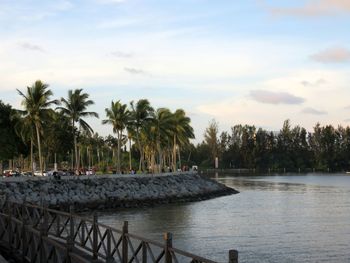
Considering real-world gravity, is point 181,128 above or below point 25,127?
above

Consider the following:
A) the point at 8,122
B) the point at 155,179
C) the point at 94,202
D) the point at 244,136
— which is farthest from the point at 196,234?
the point at 244,136

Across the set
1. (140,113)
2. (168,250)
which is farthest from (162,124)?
(168,250)

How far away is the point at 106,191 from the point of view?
5719 cm

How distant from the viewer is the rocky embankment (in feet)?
165

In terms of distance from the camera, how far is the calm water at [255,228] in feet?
88.9

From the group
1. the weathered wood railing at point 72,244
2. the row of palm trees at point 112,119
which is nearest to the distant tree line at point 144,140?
the row of palm trees at point 112,119

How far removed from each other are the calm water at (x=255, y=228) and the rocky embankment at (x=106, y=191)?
5.13 m

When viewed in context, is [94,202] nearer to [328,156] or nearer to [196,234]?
[196,234]

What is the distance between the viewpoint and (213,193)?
2889 inches

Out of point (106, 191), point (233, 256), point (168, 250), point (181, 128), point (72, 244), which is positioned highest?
point (181, 128)

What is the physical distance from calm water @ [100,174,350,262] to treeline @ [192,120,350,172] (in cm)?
13798

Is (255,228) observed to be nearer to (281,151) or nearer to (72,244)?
(72,244)

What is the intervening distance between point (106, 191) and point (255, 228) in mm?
24414

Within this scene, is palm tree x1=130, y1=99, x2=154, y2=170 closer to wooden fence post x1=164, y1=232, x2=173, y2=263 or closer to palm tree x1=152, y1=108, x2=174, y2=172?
palm tree x1=152, y1=108, x2=174, y2=172
